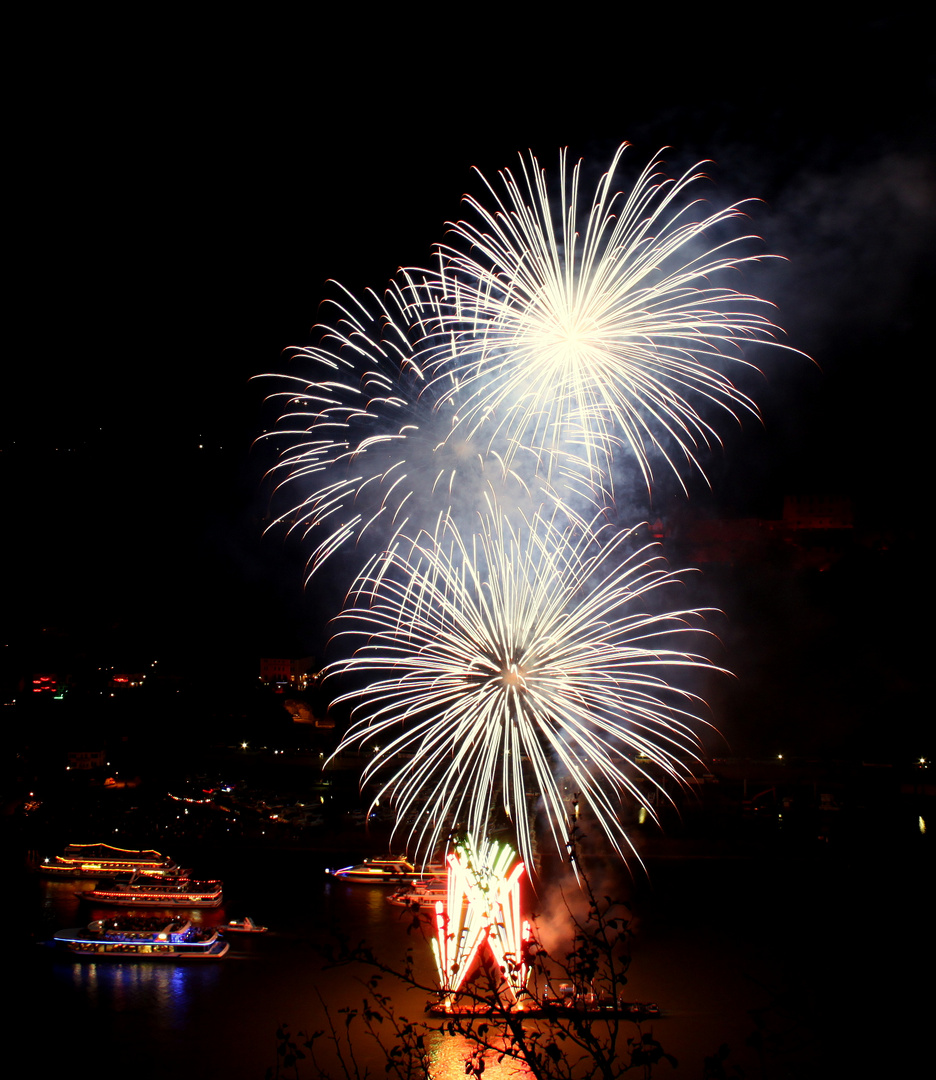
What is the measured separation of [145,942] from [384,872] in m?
3.76

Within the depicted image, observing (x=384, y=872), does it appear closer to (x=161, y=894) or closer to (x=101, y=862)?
(x=161, y=894)

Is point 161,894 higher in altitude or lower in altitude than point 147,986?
higher

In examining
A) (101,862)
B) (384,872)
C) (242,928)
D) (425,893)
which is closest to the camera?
(242,928)

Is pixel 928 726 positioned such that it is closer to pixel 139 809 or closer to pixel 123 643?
pixel 139 809

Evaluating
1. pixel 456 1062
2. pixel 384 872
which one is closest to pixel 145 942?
pixel 384 872

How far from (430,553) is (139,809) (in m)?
11.6

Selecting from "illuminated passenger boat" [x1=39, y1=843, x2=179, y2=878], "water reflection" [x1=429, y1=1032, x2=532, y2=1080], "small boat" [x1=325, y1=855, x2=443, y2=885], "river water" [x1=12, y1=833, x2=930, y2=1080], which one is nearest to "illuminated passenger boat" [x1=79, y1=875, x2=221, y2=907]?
"river water" [x1=12, y1=833, x2=930, y2=1080]

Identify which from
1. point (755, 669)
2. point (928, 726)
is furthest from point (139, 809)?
point (928, 726)

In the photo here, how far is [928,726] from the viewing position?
656 inches

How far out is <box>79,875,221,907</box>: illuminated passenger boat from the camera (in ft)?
35.6

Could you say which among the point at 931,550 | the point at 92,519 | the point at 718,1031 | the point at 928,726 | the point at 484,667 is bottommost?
the point at 718,1031

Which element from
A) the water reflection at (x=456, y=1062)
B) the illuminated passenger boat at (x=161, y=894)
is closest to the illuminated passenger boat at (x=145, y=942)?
the illuminated passenger boat at (x=161, y=894)

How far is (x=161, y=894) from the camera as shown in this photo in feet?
36.1

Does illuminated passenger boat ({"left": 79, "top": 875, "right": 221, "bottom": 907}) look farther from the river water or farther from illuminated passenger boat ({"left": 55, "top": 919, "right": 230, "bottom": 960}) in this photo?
illuminated passenger boat ({"left": 55, "top": 919, "right": 230, "bottom": 960})
